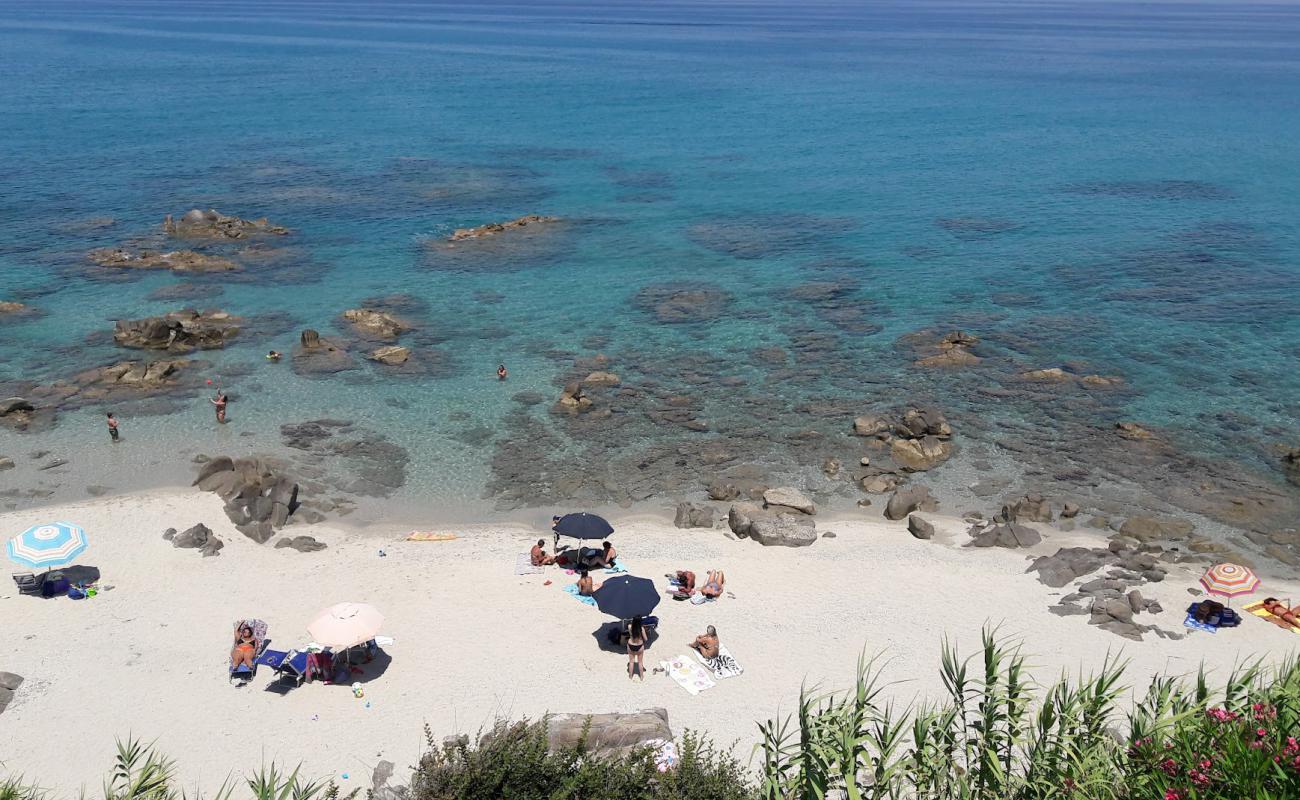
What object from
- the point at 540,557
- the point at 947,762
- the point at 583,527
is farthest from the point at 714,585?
the point at 947,762

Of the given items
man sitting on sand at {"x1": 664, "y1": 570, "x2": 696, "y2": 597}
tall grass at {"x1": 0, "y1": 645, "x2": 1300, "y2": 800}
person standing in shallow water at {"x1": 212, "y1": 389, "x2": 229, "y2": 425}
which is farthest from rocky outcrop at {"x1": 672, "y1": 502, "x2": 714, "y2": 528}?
person standing in shallow water at {"x1": 212, "y1": 389, "x2": 229, "y2": 425}

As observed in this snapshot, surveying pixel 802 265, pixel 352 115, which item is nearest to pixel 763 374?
pixel 802 265

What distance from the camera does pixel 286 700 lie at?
22.1 m

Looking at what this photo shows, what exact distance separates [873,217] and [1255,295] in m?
25.4

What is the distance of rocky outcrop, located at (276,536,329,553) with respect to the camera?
29406mm

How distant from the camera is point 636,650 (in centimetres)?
2328

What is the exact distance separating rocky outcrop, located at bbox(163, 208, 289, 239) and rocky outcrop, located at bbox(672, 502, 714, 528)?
43623mm

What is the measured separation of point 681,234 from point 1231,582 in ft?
148

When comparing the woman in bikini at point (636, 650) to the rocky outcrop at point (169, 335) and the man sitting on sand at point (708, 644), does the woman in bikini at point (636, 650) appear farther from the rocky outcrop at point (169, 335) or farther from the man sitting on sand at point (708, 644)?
the rocky outcrop at point (169, 335)

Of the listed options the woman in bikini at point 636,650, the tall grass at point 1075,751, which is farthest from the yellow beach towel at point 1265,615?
the woman in bikini at point 636,650

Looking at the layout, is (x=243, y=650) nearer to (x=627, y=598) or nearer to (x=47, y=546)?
(x=47, y=546)

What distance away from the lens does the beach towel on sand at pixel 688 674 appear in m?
22.8

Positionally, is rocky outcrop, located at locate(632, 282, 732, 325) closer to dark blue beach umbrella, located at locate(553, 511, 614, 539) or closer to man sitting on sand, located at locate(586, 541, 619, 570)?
dark blue beach umbrella, located at locate(553, 511, 614, 539)

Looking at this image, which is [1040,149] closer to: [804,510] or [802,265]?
[802,265]
